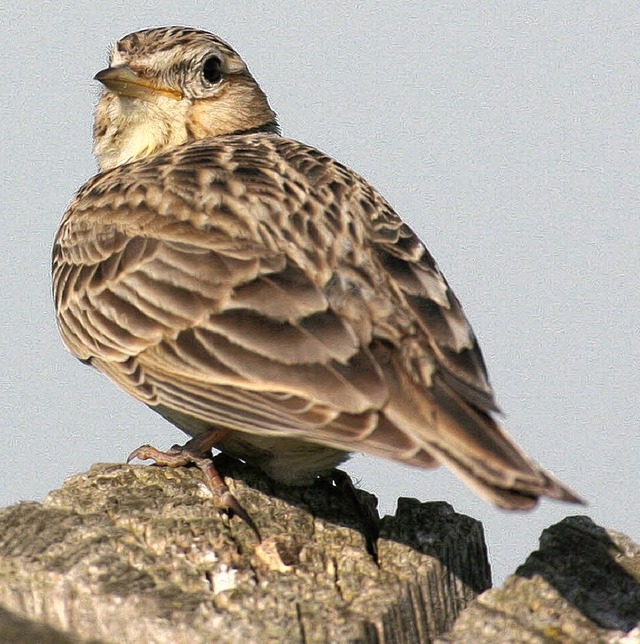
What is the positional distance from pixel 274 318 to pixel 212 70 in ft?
13.4

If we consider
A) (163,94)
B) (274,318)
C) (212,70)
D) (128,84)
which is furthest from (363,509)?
(212,70)

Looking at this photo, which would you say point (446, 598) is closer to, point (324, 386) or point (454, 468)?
point (454, 468)

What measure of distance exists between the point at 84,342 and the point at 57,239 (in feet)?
3.72

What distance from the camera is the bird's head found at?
29.3 ft

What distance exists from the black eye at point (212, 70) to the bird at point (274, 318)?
0.75 metres

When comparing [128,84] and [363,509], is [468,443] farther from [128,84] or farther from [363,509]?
[128,84]

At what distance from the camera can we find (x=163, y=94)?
9078mm

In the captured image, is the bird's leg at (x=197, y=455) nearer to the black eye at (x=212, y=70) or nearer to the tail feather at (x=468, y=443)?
the tail feather at (x=468, y=443)

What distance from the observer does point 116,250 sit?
7.16 metres

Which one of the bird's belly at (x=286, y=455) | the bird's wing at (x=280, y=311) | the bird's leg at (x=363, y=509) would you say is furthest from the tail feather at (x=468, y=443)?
the bird's belly at (x=286, y=455)

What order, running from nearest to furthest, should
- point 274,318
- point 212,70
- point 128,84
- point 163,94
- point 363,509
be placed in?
point 363,509
point 274,318
point 128,84
point 163,94
point 212,70

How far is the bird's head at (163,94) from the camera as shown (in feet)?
29.3

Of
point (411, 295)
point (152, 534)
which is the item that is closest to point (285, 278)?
point (411, 295)

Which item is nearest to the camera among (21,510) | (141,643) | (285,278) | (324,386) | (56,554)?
(141,643)
